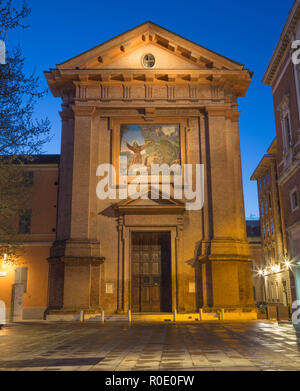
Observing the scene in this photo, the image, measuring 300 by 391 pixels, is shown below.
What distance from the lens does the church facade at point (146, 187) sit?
27.4m

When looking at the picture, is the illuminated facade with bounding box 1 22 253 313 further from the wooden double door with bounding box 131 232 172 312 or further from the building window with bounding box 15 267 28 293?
the building window with bounding box 15 267 28 293

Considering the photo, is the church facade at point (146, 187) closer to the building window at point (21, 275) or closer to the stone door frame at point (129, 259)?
the stone door frame at point (129, 259)

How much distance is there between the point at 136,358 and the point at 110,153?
2063cm

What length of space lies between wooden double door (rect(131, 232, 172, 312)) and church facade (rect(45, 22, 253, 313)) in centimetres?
7

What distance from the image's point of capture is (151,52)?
3144cm

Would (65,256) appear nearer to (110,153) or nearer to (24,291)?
(24,291)

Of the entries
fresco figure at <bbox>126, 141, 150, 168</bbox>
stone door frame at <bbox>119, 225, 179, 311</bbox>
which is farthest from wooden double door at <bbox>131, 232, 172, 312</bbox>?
fresco figure at <bbox>126, 141, 150, 168</bbox>

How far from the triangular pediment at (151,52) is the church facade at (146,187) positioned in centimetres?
7

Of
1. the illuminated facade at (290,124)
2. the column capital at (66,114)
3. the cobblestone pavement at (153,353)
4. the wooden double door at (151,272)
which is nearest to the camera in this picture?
the cobblestone pavement at (153,353)

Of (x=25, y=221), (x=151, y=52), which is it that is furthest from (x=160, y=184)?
(x=151, y=52)

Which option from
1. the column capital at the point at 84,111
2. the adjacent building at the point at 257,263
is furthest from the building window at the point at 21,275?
the adjacent building at the point at 257,263

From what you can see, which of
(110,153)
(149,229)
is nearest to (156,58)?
(110,153)

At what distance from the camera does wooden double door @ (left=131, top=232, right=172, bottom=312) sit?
28344mm

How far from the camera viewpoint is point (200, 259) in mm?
27531
